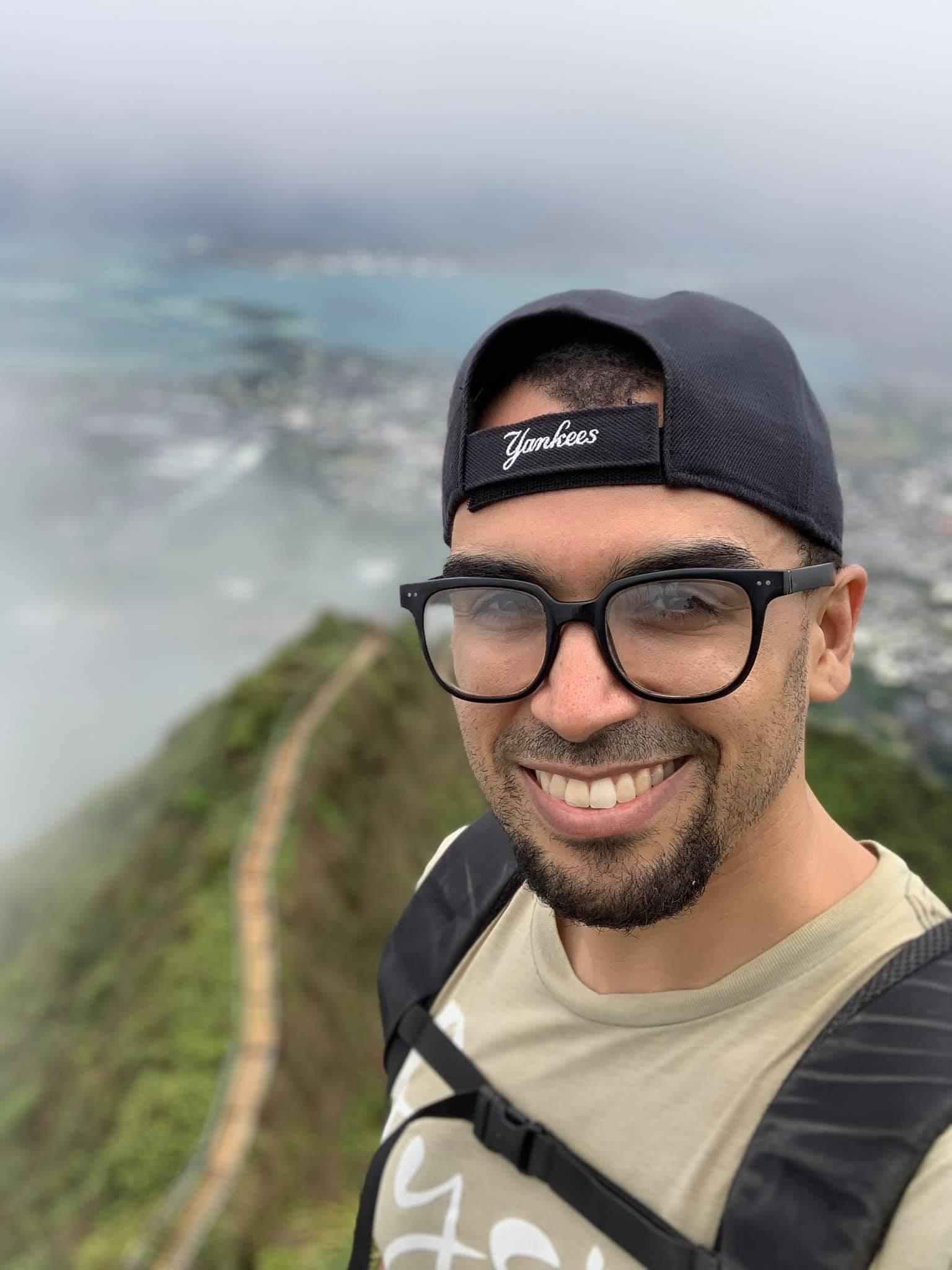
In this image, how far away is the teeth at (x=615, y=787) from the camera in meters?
1.72

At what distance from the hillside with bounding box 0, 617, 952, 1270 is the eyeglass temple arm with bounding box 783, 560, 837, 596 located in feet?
32.5

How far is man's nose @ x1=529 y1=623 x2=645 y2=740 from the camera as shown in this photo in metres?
1.69

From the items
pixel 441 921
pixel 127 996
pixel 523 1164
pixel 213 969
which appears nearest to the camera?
pixel 523 1164

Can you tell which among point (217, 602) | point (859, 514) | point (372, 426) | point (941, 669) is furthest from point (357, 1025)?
point (372, 426)

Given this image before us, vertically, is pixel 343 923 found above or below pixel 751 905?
below

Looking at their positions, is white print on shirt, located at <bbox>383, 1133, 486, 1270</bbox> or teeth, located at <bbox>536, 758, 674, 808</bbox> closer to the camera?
teeth, located at <bbox>536, 758, 674, 808</bbox>

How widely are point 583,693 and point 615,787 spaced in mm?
199

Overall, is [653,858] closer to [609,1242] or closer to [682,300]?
[609,1242]

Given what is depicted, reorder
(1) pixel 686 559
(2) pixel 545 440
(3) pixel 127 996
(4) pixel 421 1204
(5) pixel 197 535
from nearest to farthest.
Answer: (1) pixel 686 559, (2) pixel 545 440, (4) pixel 421 1204, (3) pixel 127 996, (5) pixel 197 535

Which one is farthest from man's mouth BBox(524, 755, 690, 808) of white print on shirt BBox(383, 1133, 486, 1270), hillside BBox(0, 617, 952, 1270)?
hillside BBox(0, 617, 952, 1270)

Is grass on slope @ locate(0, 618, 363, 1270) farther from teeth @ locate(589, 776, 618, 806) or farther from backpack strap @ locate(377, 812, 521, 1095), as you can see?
teeth @ locate(589, 776, 618, 806)

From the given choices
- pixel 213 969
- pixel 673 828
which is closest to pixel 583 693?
pixel 673 828

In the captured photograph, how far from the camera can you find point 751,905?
1.85m

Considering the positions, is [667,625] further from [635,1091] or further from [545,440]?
[635,1091]
